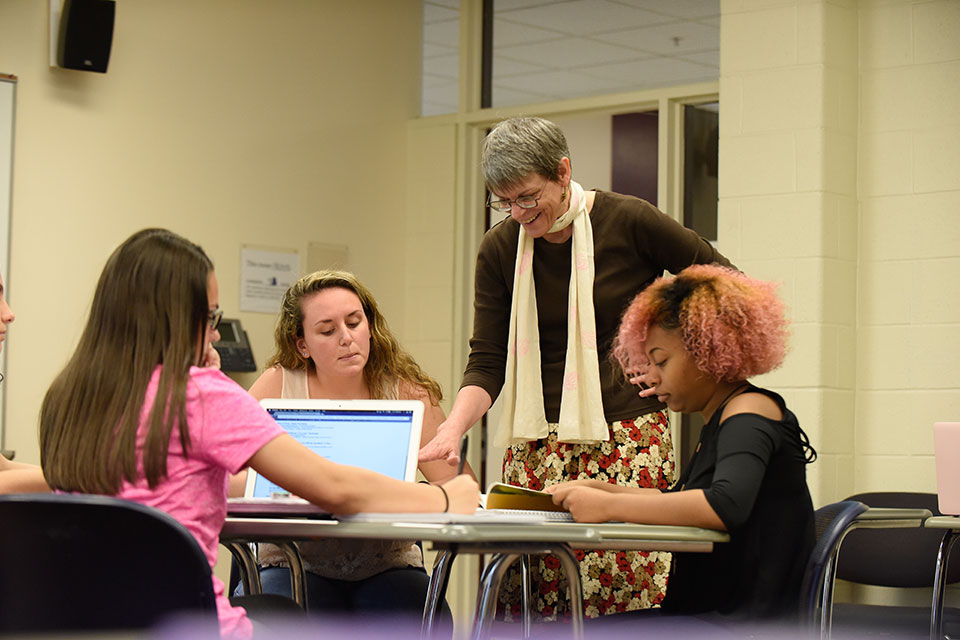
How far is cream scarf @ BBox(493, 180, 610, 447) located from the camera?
271 cm

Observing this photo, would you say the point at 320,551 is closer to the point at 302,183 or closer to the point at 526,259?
the point at 526,259

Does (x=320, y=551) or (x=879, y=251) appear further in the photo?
(x=879, y=251)

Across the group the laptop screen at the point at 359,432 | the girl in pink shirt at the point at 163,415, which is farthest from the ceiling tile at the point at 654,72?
the girl in pink shirt at the point at 163,415

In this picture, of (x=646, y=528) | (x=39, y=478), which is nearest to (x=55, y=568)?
(x=39, y=478)

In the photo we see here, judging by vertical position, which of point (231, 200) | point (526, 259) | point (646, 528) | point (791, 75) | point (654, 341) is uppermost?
point (791, 75)

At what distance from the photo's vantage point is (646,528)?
6.04ft

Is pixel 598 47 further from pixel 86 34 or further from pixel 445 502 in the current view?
pixel 445 502

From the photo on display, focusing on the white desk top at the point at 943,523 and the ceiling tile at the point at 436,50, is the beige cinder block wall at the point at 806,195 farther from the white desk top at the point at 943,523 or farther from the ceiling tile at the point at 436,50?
the ceiling tile at the point at 436,50

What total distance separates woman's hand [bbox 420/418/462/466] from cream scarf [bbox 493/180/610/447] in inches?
8.5

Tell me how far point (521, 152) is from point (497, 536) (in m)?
1.20

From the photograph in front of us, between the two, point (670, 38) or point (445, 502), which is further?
point (670, 38)

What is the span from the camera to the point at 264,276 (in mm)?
5109

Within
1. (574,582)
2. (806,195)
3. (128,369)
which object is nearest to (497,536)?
(574,582)

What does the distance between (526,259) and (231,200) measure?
2.41 m
